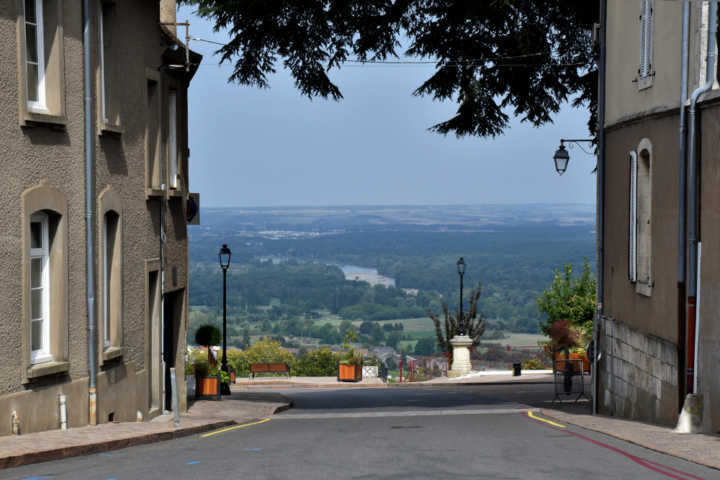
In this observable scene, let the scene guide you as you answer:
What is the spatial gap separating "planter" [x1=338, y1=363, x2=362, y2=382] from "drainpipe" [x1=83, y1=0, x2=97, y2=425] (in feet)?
95.2

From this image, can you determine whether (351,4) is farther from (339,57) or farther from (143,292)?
(143,292)

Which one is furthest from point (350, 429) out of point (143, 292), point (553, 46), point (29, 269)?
point (553, 46)

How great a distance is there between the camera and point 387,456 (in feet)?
37.8

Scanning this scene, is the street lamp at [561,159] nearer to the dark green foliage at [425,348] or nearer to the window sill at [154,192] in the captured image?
the window sill at [154,192]

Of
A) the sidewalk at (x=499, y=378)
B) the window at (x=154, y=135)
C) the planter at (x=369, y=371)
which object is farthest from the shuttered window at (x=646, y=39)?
the planter at (x=369, y=371)

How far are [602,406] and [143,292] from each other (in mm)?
9568

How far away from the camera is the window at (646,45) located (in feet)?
58.7

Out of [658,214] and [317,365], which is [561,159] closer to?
[658,214]

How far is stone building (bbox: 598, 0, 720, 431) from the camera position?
14688mm

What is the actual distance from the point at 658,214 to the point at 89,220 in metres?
9.24

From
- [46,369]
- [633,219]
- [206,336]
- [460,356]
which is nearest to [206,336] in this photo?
[206,336]

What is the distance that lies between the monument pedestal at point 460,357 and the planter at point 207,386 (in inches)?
736

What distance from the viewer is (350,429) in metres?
15.9

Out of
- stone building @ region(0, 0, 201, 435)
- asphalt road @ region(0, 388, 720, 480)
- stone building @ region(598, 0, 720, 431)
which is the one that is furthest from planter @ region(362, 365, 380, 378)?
asphalt road @ region(0, 388, 720, 480)
